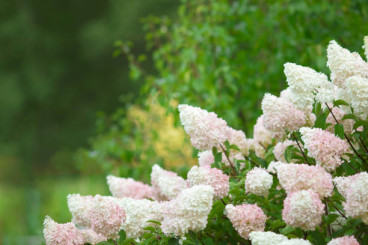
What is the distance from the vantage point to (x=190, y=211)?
1.14m

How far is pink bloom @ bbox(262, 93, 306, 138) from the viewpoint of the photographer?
1.34m

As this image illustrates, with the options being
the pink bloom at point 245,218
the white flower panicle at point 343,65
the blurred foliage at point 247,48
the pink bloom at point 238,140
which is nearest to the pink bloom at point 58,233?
the pink bloom at point 245,218

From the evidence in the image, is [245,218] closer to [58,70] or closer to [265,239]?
[265,239]

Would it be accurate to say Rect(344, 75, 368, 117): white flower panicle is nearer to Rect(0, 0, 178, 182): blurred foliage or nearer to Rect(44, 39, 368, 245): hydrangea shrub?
Rect(44, 39, 368, 245): hydrangea shrub

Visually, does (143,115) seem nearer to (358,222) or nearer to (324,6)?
(324,6)

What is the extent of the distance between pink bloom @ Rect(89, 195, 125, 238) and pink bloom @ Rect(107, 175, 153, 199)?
0.38m

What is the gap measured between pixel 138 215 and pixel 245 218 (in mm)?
277

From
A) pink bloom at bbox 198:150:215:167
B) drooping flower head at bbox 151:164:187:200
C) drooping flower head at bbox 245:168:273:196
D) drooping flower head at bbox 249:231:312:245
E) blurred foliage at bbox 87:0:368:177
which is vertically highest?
blurred foliage at bbox 87:0:368:177

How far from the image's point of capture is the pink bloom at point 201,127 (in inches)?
54.2

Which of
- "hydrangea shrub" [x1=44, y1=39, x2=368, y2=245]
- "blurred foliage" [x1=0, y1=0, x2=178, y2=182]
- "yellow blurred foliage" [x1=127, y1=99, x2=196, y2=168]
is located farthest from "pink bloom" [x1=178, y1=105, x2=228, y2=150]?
"blurred foliage" [x1=0, y1=0, x2=178, y2=182]

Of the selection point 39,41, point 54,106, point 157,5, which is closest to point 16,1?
point 39,41

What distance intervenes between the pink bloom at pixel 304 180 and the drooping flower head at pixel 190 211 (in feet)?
0.50

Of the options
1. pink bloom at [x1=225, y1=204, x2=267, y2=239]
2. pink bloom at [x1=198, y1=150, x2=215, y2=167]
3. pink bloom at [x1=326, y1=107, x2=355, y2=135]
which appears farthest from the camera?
pink bloom at [x1=198, y1=150, x2=215, y2=167]

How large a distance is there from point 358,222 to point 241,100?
2476 mm
